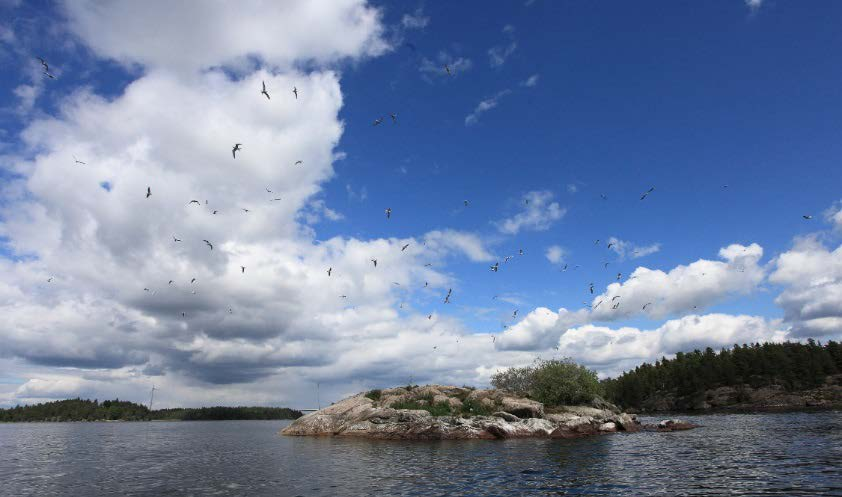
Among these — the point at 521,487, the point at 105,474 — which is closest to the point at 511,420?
the point at 521,487

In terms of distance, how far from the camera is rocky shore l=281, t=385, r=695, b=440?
78.8m

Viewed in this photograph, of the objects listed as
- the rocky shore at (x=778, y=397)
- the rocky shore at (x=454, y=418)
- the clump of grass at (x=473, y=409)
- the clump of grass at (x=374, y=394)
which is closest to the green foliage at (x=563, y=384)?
the rocky shore at (x=454, y=418)

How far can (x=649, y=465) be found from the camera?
136 ft

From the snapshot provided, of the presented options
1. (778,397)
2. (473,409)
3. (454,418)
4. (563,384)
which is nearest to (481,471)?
(454,418)

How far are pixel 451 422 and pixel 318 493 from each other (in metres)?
50.2

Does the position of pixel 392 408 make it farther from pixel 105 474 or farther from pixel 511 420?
pixel 105 474

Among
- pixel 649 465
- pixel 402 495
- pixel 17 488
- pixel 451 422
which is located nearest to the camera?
pixel 402 495

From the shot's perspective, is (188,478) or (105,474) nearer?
(188,478)

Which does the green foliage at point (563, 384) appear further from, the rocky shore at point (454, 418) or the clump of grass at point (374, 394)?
the clump of grass at point (374, 394)

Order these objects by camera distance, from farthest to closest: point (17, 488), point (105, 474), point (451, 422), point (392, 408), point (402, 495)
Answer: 1. point (392, 408)
2. point (451, 422)
3. point (105, 474)
4. point (17, 488)
5. point (402, 495)

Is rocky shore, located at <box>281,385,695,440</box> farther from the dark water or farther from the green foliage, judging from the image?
the dark water

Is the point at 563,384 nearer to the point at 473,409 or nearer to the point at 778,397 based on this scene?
the point at 473,409

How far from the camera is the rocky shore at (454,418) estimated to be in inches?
3103

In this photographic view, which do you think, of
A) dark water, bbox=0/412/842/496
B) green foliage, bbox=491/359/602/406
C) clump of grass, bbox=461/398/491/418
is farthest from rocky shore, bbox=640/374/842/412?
dark water, bbox=0/412/842/496
